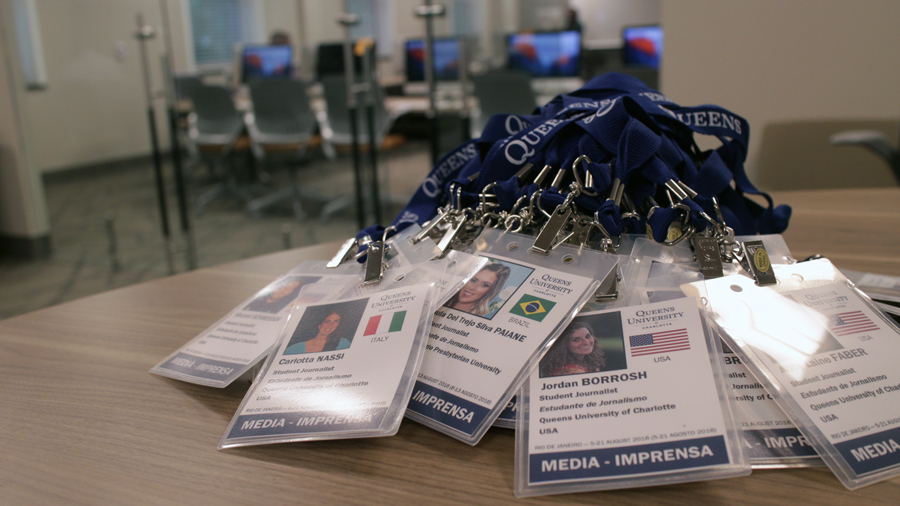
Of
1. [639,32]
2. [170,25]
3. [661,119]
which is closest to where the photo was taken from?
[661,119]

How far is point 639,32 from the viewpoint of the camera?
16.1 feet

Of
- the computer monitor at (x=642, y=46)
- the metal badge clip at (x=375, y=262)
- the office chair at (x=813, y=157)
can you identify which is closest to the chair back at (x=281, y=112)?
the computer monitor at (x=642, y=46)

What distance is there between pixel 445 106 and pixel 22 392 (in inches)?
136

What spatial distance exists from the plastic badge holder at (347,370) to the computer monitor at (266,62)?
400 cm

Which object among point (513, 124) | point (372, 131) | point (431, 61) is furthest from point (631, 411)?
point (372, 131)

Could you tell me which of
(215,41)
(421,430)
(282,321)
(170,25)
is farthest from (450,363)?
(215,41)

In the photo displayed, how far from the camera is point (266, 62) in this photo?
4.33m

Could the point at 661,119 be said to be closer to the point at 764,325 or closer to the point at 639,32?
the point at 764,325

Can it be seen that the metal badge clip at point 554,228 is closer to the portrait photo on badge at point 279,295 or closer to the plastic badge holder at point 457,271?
the plastic badge holder at point 457,271

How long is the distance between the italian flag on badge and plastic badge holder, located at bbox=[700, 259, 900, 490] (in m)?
0.22

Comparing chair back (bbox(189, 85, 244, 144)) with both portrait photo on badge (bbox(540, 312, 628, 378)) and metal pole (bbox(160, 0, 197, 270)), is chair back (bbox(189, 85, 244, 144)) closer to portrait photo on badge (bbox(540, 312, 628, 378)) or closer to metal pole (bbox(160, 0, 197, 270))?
metal pole (bbox(160, 0, 197, 270))

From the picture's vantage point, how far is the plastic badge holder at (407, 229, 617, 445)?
15.5 inches

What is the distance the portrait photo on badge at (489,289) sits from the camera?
455 millimetres

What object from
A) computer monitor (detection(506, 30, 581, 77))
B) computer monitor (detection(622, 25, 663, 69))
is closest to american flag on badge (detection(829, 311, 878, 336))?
computer monitor (detection(506, 30, 581, 77))
